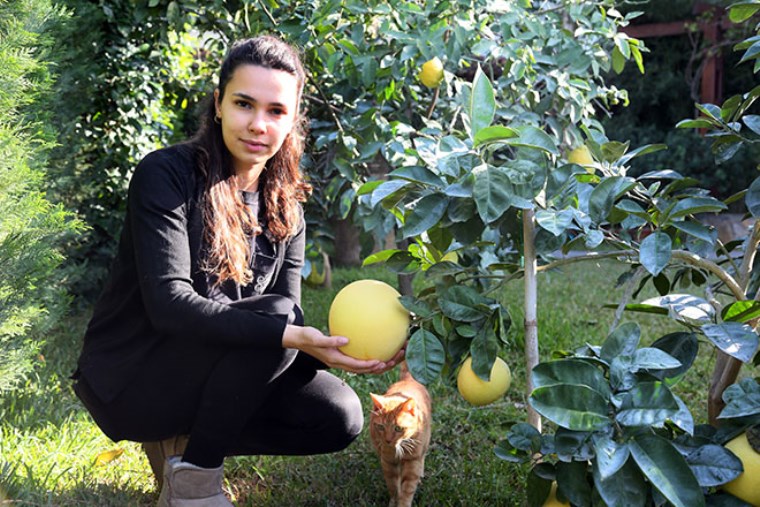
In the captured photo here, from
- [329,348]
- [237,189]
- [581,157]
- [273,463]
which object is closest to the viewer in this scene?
[329,348]

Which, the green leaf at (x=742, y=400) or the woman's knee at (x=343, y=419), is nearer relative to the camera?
the green leaf at (x=742, y=400)

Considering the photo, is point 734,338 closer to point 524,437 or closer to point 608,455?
point 608,455

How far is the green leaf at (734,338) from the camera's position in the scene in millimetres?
1255

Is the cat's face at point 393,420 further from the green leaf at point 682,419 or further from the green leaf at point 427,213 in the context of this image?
the green leaf at point 682,419

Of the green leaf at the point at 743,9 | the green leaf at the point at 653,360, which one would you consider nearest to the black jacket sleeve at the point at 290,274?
the green leaf at the point at 653,360

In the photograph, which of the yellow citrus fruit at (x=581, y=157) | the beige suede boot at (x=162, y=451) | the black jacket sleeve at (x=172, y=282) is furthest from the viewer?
the yellow citrus fruit at (x=581, y=157)

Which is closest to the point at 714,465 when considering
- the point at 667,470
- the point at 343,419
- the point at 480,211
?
the point at 667,470

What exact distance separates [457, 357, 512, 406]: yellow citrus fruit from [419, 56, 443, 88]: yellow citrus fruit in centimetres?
133

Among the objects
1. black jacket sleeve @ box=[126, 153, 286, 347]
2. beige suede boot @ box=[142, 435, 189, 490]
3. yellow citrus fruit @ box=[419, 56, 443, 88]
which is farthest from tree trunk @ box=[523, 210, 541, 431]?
yellow citrus fruit @ box=[419, 56, 443, 88]

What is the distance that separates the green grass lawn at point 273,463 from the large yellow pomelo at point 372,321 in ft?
0.97

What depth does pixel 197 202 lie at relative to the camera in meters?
1.90

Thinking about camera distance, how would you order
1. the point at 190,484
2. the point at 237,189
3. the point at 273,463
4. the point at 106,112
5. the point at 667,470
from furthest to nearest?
the point at 106,112
the point at 273,463
the point at 237,189
the point at 190,484
the point at 667,470

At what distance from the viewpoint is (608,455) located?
1201mm

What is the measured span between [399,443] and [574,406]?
33.8 inches
